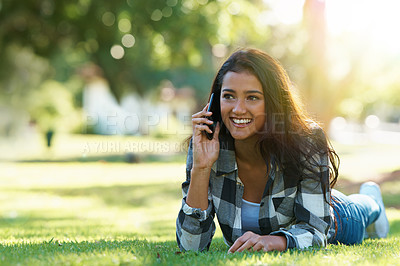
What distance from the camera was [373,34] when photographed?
17328 mm

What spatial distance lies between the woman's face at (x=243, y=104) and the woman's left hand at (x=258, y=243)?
32.3 inches

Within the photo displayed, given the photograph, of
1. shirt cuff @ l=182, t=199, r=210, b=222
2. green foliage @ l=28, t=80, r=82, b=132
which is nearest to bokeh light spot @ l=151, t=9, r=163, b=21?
shirt cuff @ l=182, t=199, r=210, b=222

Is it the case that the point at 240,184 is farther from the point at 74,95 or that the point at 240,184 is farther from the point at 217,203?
the point at 74,95

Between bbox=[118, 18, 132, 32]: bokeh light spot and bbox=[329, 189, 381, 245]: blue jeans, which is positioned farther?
bbox=[118, 18, 132, 32]: bokeh light spot

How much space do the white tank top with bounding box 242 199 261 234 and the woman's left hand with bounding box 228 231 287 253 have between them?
42 cm

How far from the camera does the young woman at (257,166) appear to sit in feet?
11.5

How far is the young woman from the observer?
11.5 feet

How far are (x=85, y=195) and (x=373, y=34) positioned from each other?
12.2m

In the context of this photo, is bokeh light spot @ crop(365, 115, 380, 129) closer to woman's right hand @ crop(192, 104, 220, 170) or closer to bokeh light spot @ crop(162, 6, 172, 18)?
bokeh light spot @ crop(162, 6, 172, 18)

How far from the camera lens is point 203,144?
3.72 m

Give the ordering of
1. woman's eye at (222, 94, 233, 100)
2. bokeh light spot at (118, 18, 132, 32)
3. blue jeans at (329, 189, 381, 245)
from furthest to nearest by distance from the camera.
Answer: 1. bokeh light spot at (118, 18, 132, 32)
2. blue jeans at (329, 189, 381, 245)
3. woman's eye at (222, 94, 233, 100)

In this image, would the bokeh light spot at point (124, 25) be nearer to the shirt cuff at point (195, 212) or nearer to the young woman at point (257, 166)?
the young woman at point (257, 166)

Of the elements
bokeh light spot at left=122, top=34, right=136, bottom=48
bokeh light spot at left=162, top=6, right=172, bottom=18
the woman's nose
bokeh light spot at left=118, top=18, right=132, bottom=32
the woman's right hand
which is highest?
bokeh light spot at left=162, top=6, right=172, bottom=18

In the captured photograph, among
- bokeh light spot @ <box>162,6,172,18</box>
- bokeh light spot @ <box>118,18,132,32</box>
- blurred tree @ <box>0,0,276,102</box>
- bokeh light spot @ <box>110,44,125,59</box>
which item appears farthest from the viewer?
bokeh light spot @ <box>110,44,125,59</box>
